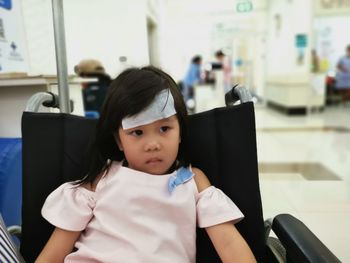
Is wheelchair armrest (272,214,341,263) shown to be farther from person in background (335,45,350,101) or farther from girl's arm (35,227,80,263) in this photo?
person in background (335,45,350,101)

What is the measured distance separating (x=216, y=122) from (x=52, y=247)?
57 cm

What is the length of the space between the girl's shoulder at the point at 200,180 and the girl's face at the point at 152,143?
12cm

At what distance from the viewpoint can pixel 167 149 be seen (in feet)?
2.72

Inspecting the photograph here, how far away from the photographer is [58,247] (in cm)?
84

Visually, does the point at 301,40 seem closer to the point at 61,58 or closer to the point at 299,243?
the point at 61,58

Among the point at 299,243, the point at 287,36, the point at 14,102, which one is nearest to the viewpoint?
the point at 299,243

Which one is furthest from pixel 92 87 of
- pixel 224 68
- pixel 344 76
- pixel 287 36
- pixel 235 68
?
pixel 235 68

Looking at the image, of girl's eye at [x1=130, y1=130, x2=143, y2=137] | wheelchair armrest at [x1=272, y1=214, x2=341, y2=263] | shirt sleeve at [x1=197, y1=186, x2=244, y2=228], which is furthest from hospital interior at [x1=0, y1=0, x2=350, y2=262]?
wheelchair armrest at [x1=272, y1=214, x2=341, y2=263]

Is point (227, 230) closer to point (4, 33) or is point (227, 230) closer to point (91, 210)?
point (91, 210)

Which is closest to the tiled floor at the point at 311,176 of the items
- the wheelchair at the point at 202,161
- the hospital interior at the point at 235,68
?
the hospital interior at the point at 235,68

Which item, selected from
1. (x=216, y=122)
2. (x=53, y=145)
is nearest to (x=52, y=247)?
(x=53, y=145)

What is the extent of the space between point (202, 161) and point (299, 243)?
37 centimetres

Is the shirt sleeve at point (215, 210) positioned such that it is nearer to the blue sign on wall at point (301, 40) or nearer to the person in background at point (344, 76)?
the blue sign on wall at point (301, 40)

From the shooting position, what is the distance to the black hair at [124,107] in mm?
819
